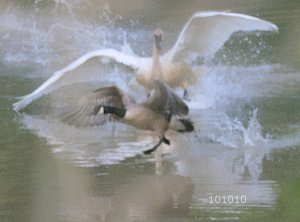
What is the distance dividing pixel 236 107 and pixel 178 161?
3.46 ft

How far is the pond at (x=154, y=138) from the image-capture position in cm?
389

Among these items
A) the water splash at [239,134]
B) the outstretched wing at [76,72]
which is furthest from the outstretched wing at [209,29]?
the water splash at [239,134]

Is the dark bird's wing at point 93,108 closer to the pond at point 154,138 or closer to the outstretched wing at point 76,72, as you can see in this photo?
the pond at point 154,138

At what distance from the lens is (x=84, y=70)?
578cm

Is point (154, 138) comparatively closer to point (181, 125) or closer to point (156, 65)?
point (181, 125)

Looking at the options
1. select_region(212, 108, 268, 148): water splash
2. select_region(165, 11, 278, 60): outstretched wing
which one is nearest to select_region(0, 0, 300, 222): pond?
select_region(212, 108, 268, 148): water splash

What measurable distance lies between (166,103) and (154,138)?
0.55m

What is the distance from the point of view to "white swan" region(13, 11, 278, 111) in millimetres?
5672

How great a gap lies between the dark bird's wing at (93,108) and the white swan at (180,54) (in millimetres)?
1023

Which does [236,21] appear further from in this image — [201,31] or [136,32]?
[136,32]

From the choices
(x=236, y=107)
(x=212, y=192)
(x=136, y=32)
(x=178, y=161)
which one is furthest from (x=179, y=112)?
(x=136, y=32)

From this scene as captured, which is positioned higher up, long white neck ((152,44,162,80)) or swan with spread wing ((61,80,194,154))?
long white neck ((152,44,162,80))

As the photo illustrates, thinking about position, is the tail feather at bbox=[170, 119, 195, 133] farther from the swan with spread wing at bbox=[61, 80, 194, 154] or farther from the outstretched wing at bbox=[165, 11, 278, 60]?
the outstretched wing at bbox=[165, 11, 278, 60]

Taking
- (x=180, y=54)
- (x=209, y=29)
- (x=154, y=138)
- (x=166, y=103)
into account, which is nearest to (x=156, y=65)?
(x=180, y=54)
